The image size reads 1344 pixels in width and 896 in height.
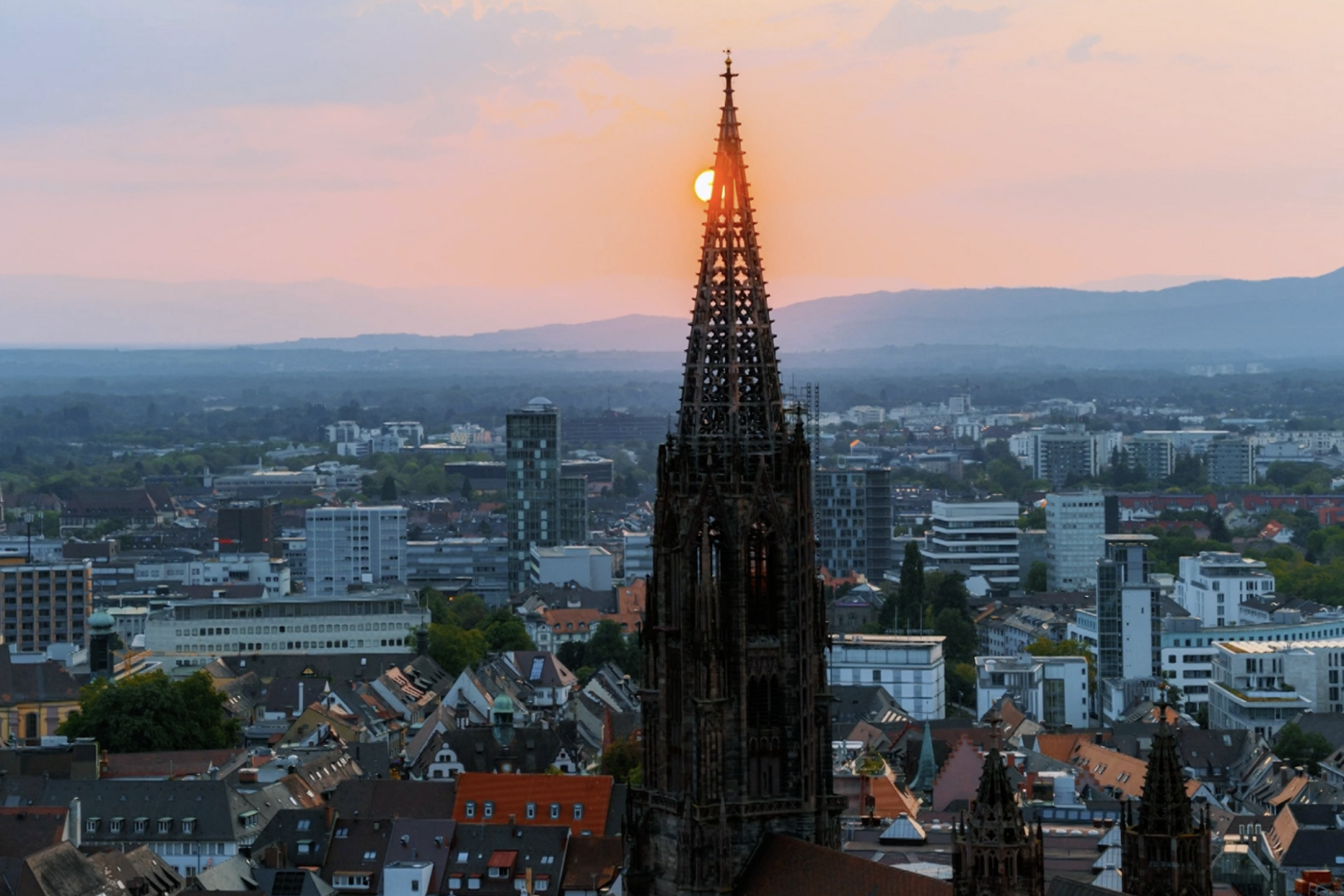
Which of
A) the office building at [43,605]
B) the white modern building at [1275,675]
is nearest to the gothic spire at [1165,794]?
the white modern building at [1275,675]

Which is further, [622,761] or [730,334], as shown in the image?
[622,761]

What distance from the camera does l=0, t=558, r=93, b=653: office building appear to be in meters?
186

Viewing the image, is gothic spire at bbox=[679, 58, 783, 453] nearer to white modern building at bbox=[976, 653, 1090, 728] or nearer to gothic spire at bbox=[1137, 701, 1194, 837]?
gothic spire at bbox=[1137, 701, 1194, 837]

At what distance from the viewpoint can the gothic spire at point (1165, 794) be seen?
1849 inches

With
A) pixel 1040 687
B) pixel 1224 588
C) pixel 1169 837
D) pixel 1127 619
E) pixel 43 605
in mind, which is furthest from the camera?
pixel 1224 588

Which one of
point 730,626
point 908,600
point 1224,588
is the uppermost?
point 730,626

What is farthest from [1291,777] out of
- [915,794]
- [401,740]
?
[401,740]

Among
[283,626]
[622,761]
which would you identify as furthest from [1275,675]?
[283,626]

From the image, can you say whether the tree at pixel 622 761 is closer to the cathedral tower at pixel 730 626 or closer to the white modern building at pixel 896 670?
the white modern building at pixel 896 670

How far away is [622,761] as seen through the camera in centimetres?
10950

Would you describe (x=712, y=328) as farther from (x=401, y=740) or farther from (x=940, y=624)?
(x=940, y=624)

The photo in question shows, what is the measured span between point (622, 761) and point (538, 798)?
48.0 ft

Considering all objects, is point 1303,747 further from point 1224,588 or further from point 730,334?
point 730,334

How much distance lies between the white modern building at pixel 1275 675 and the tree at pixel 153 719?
52579mm
